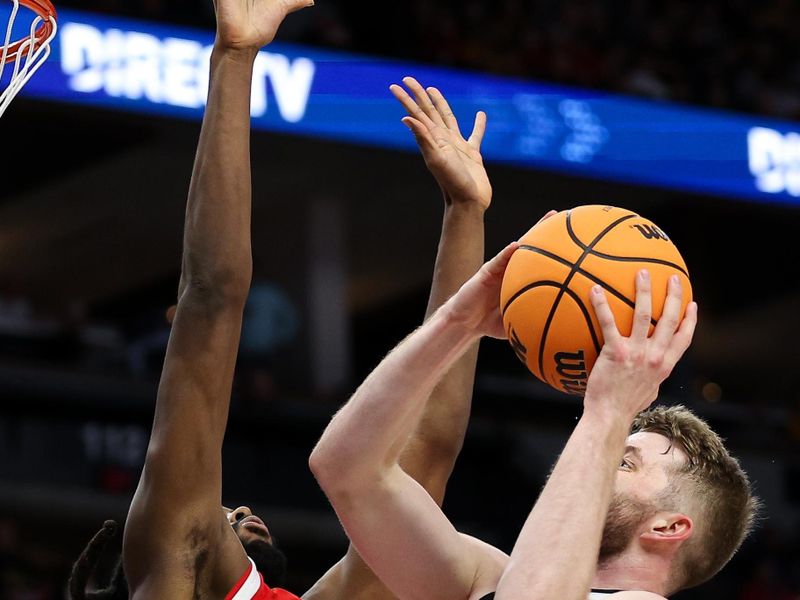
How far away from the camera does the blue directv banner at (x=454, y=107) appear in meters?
9.04

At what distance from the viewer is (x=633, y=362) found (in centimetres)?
236

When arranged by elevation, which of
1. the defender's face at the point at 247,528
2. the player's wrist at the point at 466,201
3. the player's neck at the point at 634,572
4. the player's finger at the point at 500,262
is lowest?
the defender's face at the point at 247,528

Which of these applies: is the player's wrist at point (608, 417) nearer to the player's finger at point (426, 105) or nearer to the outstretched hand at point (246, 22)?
the outstretched hand at point (246, 22)

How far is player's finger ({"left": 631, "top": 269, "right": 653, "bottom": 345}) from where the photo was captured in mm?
2365

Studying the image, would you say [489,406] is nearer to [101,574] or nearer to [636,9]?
[636,9]

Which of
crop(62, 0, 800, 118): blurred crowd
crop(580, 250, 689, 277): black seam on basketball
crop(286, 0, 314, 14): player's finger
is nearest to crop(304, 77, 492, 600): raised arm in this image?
crop(286, 0, 314, 14): player's finger

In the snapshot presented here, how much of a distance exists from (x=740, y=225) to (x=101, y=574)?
40.6ft

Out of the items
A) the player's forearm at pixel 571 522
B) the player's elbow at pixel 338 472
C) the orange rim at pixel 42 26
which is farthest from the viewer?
the orange rim at pixel 42 26

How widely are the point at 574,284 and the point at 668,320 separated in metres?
0.20

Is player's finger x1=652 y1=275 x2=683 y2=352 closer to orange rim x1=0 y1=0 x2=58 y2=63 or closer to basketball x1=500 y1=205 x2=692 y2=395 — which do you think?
basketball x1=500 y1=205 x2=692 y2=395

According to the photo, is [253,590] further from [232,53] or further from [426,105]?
[426,105]

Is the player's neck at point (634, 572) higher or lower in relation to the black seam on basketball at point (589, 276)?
lower

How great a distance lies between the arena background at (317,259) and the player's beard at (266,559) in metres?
6.28

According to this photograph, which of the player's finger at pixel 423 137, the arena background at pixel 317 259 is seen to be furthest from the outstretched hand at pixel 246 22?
the arena background at pixel 317 259
